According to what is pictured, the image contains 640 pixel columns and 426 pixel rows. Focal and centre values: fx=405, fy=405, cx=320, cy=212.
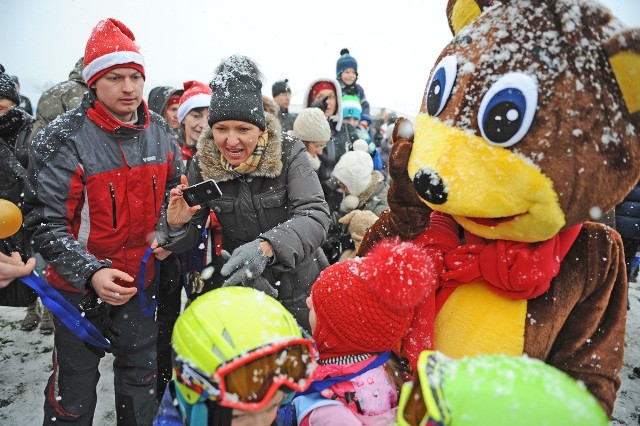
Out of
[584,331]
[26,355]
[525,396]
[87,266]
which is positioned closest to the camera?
[525,396]

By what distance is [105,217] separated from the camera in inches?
80.4

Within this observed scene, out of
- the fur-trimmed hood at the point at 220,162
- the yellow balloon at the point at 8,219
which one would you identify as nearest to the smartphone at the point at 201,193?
the fur-trimmed hood at the point at 220,162

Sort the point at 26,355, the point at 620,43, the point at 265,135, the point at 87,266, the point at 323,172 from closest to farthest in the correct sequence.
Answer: the point at 620,43 → the point at 87,266 → the point at 265,135 → the point at 26,355 → the point at 323,172

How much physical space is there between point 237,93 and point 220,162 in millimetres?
345

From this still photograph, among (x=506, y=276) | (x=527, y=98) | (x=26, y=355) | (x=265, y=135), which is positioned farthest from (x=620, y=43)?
(x=26, y=355)

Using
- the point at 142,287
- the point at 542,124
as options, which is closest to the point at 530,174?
the point at 542,124

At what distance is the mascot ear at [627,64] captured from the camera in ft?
3.06

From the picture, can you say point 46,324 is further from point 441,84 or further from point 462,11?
point 462,11

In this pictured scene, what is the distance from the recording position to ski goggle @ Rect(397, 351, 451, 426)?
70 centimetres

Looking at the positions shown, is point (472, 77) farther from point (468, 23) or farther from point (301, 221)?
point (301, 221)

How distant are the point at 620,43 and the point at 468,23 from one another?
1.56 ft


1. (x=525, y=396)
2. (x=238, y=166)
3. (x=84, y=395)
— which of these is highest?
(x=238, y=166)

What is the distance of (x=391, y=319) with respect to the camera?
1.28 metres

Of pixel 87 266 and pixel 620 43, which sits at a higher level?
pixel 620 43
